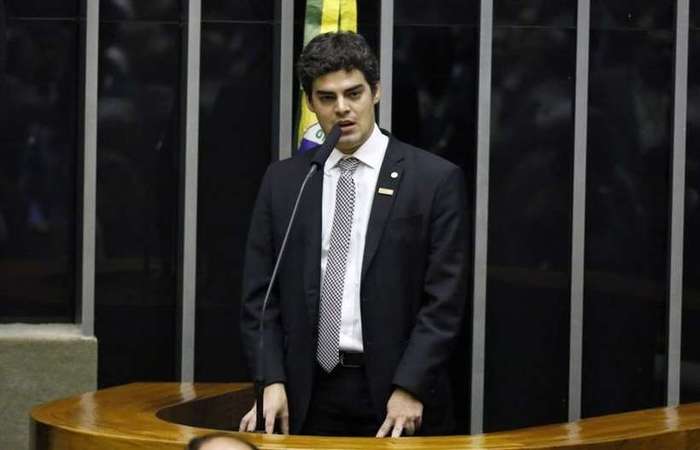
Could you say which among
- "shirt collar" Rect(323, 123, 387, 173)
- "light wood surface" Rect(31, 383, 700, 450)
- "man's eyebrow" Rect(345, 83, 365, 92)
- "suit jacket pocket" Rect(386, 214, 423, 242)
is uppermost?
"man's eyebrow" Rect(345, 83, 365, 92)

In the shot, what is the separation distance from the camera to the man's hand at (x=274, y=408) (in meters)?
4.61

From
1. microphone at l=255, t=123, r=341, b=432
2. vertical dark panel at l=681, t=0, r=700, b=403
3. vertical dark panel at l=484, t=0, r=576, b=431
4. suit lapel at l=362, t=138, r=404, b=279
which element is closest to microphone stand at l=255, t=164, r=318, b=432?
microphone at l=255, t=123, r=341, b=432

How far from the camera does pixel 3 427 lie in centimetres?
736

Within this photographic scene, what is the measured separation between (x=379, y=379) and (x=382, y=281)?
272 millimetres

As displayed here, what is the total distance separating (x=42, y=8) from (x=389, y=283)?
357 centimetres

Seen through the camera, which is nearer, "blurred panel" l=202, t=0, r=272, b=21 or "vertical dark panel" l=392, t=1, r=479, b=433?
"blurred panel" l=202, t=0, r=272, b=21

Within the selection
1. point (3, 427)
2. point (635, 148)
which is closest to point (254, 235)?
point (3, 427)

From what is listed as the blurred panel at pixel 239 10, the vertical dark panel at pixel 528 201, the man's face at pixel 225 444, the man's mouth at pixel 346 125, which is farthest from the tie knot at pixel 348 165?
the vertical dark panel at pixel 528 201

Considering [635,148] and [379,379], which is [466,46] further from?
[379,379]

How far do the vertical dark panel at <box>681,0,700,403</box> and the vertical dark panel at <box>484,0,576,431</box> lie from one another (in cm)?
59

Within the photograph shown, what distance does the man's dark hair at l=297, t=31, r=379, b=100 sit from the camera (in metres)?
4.62

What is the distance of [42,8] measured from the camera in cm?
757

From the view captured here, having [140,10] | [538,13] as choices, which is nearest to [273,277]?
[140,10]

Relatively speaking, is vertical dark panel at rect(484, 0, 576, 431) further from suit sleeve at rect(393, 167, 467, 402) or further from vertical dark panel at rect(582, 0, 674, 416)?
suit sleeve at rect(393, 167, 467, 402)
